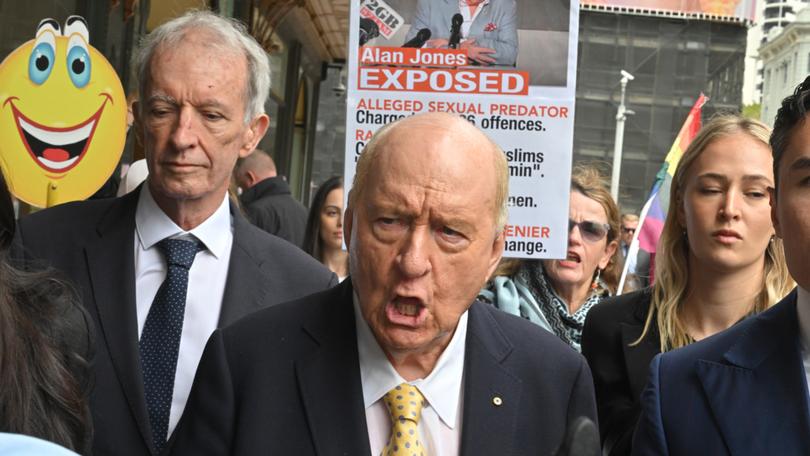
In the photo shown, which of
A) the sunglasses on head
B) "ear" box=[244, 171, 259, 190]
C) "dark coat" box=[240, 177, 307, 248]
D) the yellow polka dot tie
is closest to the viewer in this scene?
the yellow polka dot tie

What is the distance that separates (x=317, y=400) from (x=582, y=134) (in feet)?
98.4

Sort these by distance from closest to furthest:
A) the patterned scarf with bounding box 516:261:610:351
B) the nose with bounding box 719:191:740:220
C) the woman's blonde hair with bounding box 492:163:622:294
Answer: the nose with bounding box 719:191:740:220 < the patterned scarf with bounding box 516:261:610:351 < the woman's blonde hair with bounding box 492:163:622:294

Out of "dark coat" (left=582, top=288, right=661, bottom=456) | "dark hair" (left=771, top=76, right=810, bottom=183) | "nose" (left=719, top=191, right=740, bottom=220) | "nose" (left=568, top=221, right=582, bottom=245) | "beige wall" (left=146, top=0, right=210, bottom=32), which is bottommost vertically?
"dark coat" (left=582, top=288, right=661, bottom=456)

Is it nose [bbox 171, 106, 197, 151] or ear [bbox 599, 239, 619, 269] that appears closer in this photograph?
nose [bbox 171, 106, 197, 151]

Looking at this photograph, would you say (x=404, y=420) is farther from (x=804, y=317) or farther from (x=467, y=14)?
(x=467, y=14)

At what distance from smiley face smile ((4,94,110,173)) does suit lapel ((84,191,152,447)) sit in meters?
2.04

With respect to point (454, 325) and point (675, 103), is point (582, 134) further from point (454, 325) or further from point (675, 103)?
point (454, 325)

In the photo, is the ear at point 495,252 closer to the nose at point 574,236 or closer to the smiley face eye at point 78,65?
the nose at point 574,236

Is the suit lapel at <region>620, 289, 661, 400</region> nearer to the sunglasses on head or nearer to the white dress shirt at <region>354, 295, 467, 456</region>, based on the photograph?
the white dress shirt at <region>354, 295, 467, 456</region>

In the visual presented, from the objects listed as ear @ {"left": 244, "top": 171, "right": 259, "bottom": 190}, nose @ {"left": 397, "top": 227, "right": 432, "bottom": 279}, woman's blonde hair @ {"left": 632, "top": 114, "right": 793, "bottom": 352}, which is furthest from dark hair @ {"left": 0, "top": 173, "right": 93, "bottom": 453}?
ear @ {"left": 244, "top": 171, "right": 259, "bottom": 190}

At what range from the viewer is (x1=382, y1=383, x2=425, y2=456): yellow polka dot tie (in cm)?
242

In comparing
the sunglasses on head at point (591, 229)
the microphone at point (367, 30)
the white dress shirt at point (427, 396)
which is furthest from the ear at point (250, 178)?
the white dress shirt at point (427, 396)

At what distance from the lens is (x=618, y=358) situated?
3674 millimetres

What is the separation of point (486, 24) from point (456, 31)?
0.36ft
